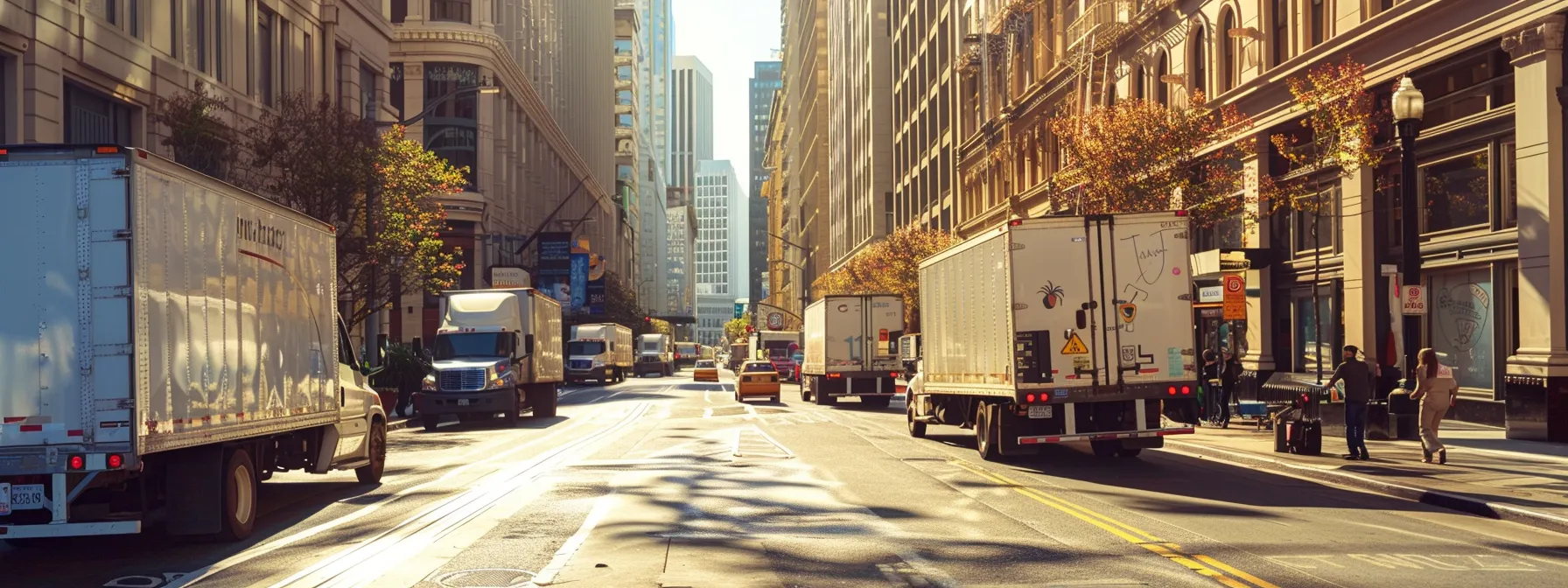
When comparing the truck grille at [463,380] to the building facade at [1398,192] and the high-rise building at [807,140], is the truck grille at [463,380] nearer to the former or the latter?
the building facade at [1398,192]

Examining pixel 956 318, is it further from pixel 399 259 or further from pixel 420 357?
pixel 420 357

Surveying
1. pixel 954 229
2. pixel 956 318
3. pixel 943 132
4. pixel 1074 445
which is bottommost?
A: pixel 1074 445

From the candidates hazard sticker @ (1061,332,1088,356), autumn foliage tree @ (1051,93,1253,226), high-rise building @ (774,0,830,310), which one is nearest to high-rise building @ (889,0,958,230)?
high-rise building @ (774,0,830,310)

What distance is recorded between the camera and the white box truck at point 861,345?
4575 cm

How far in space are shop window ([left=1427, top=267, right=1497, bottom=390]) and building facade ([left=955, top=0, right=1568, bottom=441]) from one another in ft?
0.12

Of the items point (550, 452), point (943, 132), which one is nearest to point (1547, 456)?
point (550, 452)

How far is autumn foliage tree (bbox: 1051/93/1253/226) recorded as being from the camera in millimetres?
29547

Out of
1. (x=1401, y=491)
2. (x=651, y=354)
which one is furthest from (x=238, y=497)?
(x=651, y=354)

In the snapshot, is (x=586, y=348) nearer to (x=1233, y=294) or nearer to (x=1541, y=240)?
(x=1233, y=294)

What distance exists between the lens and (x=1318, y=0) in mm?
31500

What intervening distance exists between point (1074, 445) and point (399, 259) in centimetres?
1808

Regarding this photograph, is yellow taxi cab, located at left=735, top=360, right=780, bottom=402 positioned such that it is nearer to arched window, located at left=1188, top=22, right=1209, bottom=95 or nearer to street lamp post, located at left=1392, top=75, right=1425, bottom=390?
arched window, located at left=1188, top=22, right=1209, bottom=95

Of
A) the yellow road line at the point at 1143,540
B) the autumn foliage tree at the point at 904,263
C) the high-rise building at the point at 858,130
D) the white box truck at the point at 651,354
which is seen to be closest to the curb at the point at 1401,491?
the yellow road line at the point at 1143,540

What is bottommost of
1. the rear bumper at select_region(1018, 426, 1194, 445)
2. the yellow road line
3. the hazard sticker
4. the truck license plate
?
the yellow road line
